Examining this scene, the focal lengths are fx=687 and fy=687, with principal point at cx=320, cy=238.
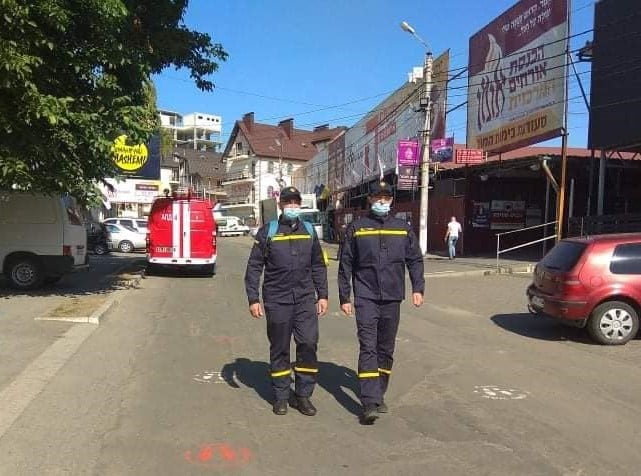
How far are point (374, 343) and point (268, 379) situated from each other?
1.79 m

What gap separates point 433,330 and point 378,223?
5214mm

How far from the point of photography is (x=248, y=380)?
22.6 ft

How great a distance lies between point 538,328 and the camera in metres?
11.0

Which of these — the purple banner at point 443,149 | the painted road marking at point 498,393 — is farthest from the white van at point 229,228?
the painted road marking at point 498,393

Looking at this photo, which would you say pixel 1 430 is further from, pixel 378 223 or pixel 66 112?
pixel 66 112

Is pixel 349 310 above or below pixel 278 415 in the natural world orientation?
above

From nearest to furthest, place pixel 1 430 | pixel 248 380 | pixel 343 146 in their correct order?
pixel 1 430
pixel 248 380
pixel 343 146

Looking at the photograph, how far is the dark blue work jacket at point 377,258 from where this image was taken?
5578mm

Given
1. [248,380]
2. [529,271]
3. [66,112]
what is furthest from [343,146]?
[248,380]

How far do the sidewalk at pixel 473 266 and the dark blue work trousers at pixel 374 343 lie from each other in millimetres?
14553

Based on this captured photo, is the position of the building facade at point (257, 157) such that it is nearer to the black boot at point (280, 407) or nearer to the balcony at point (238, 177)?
the balcony at point (238, 177)

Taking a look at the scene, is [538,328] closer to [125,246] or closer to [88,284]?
[88,284]

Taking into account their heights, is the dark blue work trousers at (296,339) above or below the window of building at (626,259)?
below

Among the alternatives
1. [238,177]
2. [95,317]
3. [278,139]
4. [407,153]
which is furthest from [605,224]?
[238,177]
